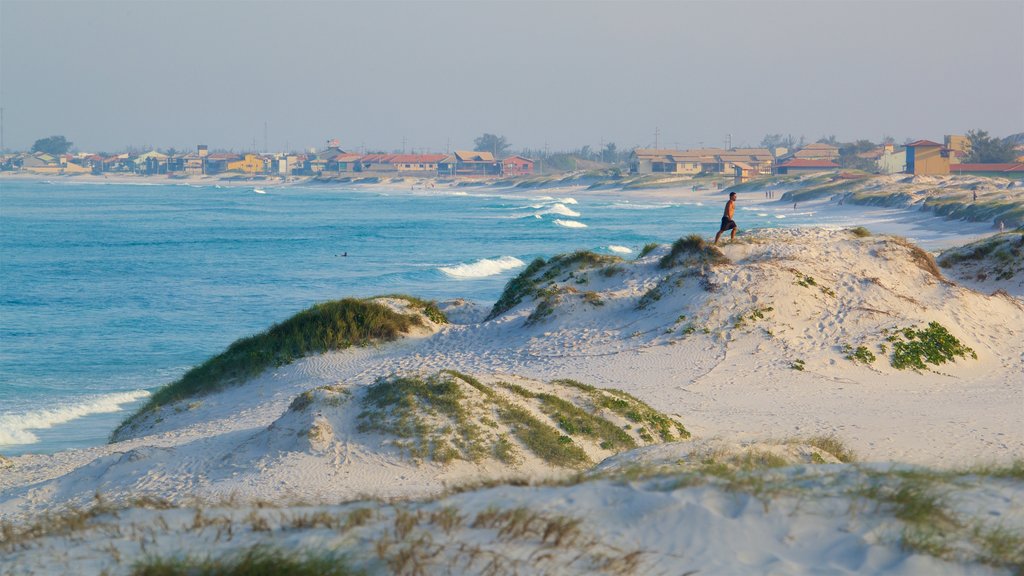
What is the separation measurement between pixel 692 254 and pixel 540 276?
4.30 m

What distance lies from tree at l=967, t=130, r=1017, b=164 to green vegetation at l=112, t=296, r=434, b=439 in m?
117

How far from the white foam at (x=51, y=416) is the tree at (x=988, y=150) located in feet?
393

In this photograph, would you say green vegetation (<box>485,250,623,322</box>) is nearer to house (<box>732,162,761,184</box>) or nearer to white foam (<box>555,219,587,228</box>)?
white foam (<box>555,219,587,228</box>)

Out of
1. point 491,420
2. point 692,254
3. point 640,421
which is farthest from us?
point 692,254

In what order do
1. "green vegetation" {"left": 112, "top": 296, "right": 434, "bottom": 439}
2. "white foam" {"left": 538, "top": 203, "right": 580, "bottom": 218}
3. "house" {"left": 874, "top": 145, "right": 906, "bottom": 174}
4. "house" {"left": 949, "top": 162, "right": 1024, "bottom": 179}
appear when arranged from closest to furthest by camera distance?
"green vegetation" {"left": 112, "top": 296, "right": 434, "bottom": 439} → "white foam" {"left": 538, "top": 203, "right": 580, "bottom": 218} → "house" {"left": 949, "top": 162, "right": 1024, "bottom": 179} → "house" {"left": 874, "top": 145, "right": 906, "bottom": 174}

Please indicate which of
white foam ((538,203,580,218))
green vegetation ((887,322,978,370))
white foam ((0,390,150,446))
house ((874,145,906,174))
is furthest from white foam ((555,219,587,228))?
green vegetation ((887,322,978,370))

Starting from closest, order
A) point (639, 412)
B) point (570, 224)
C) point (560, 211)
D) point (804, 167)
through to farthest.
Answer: point (639, 412) < point (570, 224) < point (560, 211) < point (804, 167)

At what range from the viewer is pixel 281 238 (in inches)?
2778

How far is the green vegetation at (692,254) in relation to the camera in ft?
68.4

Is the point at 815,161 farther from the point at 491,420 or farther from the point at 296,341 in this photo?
the point at 491,420

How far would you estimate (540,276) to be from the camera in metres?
24.3

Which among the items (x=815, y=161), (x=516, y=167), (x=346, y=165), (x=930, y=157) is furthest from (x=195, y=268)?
(x=346, y=165)

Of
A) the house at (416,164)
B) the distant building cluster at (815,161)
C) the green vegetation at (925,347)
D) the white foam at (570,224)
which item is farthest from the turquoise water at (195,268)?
the house at (416,164)

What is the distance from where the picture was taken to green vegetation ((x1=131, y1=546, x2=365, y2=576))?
497 centimetres
